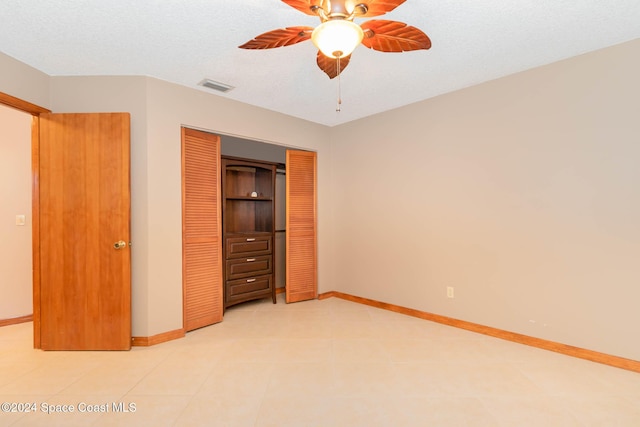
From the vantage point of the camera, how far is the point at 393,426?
5.77 feet

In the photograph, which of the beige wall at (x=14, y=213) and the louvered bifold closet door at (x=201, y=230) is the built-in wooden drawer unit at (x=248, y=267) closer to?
the louvered bifold closet door at (x=201, y=230)

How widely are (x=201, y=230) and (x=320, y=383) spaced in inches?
76.6

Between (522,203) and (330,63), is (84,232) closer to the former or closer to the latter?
(330,63)

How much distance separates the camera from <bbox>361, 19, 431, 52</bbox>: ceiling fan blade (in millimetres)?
1640

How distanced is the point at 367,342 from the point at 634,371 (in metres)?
1.97

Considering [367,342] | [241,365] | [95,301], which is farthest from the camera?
[367,342]

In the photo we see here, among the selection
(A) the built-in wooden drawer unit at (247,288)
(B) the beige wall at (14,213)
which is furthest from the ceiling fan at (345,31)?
(B) the beige wall at (14,213)

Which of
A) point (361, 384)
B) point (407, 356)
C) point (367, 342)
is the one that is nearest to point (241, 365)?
point (361, 384)

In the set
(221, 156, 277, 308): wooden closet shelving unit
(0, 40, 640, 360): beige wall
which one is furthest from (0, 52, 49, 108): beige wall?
(221, 156, 277, 308): wooden closet shelving unit

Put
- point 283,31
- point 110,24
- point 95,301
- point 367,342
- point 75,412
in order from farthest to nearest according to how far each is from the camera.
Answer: point 367,342 < point 95,301 < point 110,24 < point 75,412 < point 283,31

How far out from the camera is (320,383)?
221cm

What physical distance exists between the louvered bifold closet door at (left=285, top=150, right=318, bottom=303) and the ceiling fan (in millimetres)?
2458

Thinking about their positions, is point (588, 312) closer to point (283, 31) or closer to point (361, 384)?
point (361, 384)

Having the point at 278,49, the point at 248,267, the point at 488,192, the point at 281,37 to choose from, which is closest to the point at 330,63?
the point at 281,37
